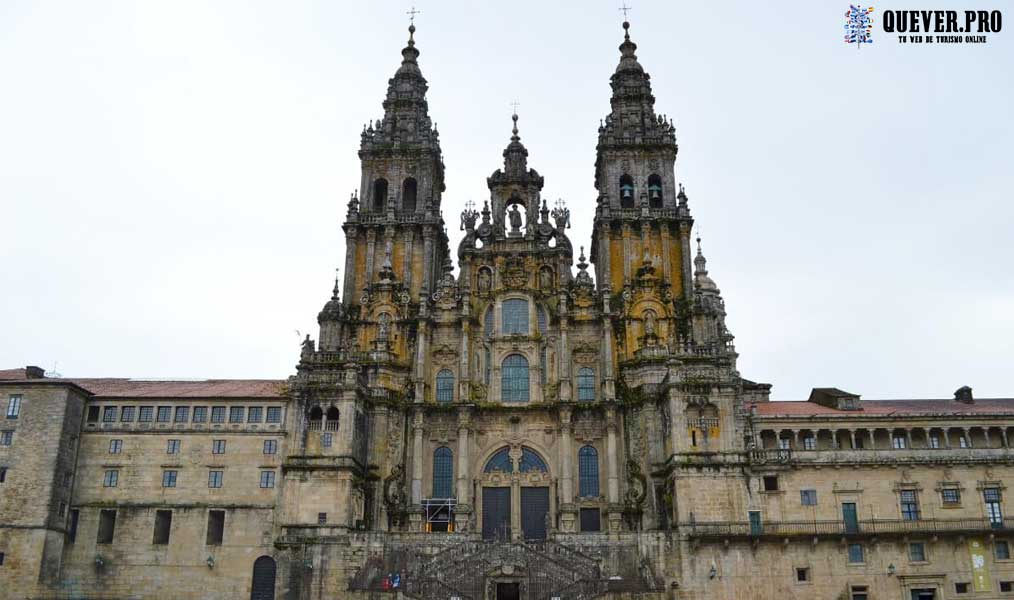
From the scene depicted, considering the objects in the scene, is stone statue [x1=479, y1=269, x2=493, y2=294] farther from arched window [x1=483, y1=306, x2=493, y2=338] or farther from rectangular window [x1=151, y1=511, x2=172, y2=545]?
rectangular window [x1=151, y1=511, x2=172, y2=545]

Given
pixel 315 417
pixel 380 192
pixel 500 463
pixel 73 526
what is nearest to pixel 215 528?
pixel 73 526

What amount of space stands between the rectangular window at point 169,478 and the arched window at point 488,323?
22.2 metres

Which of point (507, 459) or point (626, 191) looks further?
point (626, 191)

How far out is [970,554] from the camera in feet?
166

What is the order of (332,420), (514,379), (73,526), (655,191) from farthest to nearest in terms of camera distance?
(655,191)
(514,379)
(332,420)
(73,526)

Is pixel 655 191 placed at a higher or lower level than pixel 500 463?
higher

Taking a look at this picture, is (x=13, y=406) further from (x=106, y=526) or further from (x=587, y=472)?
(x=587, y=472)

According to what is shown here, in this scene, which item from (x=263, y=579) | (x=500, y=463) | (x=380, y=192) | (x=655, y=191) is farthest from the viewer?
(x=380, y=192)

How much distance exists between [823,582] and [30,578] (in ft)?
146

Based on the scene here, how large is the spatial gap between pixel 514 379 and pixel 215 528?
21.4m

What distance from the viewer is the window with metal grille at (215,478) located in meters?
53.7

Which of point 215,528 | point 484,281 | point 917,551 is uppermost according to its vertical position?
point 484,281

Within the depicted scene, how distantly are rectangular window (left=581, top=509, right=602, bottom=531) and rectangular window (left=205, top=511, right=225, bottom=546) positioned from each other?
22350 millimetres

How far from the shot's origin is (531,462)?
59.1 m
